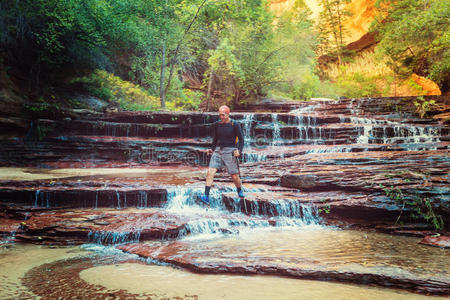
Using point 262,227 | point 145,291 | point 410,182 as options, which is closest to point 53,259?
point 145,291

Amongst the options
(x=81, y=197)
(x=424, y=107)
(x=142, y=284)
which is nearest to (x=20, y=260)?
(x=142, y=284)

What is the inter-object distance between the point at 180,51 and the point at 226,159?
11765mm

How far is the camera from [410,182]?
555 centimetres

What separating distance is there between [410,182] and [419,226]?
919 mm

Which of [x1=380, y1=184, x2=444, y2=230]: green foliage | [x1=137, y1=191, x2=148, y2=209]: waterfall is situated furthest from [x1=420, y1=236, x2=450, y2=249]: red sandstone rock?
[x1=137, y1=191, x2=148, y2=209]: waterfall

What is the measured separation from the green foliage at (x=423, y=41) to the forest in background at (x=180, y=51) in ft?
0.18

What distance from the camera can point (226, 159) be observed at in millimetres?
5543

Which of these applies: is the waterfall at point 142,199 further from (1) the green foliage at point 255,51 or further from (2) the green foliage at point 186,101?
(2) the green foliage at point 186,101

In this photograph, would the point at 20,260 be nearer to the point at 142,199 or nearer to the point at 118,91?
the point at 142,199

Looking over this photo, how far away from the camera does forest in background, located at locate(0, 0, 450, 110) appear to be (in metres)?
11.3

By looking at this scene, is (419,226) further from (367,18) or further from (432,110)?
(367,18)

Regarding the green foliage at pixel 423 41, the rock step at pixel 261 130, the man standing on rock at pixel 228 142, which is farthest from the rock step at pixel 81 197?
the green foliage at pixel 423 41

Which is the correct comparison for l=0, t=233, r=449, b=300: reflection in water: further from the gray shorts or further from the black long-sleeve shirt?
the black long-sleeve shirt

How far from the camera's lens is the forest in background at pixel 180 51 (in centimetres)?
1130
